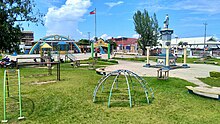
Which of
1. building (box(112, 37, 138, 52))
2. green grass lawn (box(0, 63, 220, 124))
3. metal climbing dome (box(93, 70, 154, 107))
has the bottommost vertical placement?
green grass lawn (box(0, 63, 220, 124))

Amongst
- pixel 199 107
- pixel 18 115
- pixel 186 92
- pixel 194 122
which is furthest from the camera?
pixel 186 92

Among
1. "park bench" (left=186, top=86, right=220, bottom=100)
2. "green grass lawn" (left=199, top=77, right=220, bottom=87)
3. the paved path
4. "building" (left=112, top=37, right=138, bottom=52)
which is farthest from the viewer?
"building" (left=112, top=37, right=138, bottom=52)

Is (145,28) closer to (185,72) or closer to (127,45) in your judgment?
(127,45)

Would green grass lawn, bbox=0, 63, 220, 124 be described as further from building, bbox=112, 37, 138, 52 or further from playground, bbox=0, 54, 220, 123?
building, bbox=112, 37, 138, 52

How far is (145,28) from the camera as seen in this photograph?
146 ft

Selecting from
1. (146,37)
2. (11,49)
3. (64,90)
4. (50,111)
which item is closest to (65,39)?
(146,37)

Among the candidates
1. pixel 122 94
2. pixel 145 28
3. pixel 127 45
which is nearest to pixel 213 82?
pixel 122 94

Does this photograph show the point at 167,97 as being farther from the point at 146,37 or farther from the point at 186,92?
the point at 146,37

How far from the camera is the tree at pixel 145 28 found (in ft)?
146

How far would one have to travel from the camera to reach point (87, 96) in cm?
736

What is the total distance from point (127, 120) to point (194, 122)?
65.7 inches

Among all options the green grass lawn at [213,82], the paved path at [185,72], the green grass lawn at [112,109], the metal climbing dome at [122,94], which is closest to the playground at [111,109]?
the green grass lawn at [112,109]

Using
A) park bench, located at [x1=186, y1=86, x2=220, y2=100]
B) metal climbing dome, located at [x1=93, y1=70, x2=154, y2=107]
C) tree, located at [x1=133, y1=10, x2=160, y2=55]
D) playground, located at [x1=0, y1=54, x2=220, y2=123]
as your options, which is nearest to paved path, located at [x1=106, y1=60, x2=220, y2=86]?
park bench, located at [x1=186, y1=86, x2=220, y2=100]

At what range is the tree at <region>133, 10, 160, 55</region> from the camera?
1754 inches
